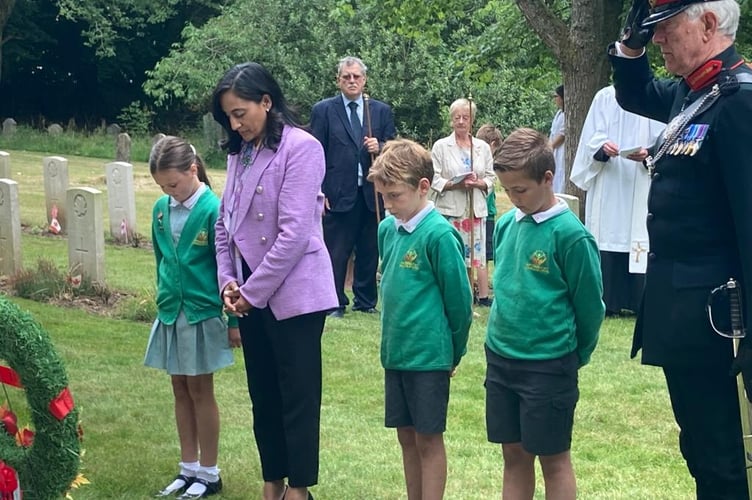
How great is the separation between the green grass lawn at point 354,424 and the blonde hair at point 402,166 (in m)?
1.61

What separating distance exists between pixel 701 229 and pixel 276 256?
181 centimetres

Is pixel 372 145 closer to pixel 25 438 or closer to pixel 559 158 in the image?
pixel 559 158

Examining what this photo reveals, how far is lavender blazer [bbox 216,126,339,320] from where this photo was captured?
4.69 m

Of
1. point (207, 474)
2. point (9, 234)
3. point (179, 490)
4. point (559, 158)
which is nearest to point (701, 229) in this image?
point (207, 474)

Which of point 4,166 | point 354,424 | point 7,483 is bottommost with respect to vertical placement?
point 354,424

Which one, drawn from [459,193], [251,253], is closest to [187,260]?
Answer: [251,253]

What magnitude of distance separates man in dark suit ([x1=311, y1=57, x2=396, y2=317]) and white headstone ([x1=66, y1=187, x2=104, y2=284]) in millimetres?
2302

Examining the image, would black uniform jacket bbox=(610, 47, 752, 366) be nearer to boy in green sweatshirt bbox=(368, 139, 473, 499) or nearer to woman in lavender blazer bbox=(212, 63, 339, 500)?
boy in green sweatshirt bbox=(368, 139, 473, 499)

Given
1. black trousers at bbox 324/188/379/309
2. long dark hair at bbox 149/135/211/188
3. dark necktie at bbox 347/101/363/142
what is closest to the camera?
long dark hair at bbox 149/135/211/188

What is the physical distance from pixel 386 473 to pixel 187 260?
147 centimetres

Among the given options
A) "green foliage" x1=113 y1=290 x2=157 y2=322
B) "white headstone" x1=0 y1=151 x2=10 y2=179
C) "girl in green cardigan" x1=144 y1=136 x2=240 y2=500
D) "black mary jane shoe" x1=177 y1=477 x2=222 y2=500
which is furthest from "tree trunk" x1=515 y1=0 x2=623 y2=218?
"white headstone" x1=0 y1=151 x2=10 y2=179

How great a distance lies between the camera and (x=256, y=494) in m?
5.38

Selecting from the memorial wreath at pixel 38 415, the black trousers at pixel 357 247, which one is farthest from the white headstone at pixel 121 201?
the memorial wreath at pixel 38 415

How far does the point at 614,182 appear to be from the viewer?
9.84 m
